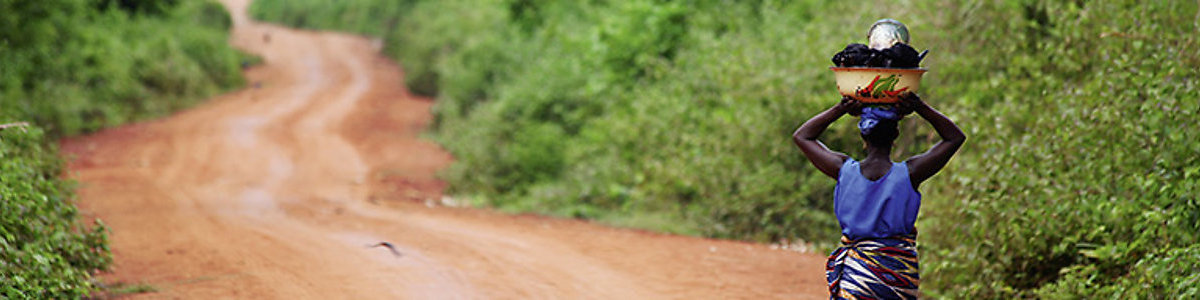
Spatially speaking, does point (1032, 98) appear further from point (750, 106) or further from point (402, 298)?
point (402, 298)

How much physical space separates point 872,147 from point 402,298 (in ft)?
13.2

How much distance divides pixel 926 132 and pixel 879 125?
19.0 ft

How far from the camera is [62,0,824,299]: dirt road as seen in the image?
7.72m

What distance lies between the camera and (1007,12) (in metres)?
9.83

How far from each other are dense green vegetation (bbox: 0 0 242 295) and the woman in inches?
186

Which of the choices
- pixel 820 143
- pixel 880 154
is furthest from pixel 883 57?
pixel 820 143

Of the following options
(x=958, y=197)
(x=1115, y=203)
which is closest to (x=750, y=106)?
(x=958, y=197)

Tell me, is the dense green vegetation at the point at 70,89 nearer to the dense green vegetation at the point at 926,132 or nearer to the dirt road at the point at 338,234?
the dirt road at the point at 338,234

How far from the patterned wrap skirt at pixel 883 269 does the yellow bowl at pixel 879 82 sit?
1.97ft

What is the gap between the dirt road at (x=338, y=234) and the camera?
7.72m

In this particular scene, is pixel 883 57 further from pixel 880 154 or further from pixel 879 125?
pixel 880 154

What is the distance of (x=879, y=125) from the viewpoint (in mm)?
4098

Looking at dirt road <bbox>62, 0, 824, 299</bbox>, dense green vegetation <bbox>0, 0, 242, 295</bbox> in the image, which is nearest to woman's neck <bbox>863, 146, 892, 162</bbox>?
dirt road <bbox>62, 0, 824, 299</bbox>

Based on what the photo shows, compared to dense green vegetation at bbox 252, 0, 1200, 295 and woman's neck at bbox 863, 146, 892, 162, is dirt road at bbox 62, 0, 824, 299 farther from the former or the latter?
woman's neck at bbox 863, 146, 892, 162
